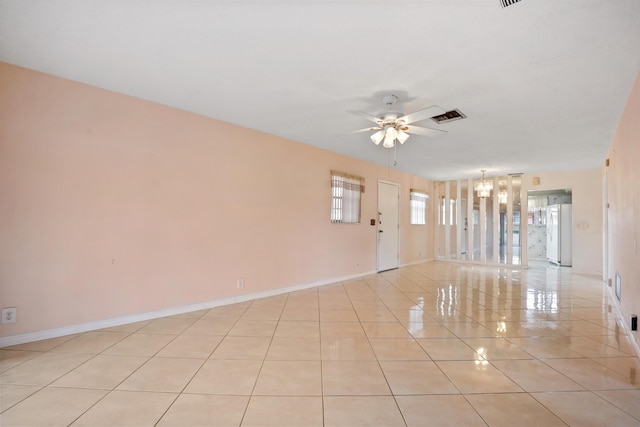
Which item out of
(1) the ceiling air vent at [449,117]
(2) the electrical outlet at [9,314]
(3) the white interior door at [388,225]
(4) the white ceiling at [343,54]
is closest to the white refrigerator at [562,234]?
(3) the white interior door at [388,225]

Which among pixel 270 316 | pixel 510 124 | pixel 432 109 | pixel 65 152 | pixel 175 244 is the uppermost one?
pixel 510 124

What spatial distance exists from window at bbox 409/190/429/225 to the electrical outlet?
24.0 feet

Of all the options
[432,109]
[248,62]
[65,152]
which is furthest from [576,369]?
[65,152]

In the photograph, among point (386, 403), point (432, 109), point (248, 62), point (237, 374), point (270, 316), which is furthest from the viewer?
point (270, 316)

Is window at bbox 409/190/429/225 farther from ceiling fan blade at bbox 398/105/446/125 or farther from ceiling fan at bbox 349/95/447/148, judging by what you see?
ceiling fan blade at bbox 398/105/446/125

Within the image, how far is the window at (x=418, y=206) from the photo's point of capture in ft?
25.0

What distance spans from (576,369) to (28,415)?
3681mm

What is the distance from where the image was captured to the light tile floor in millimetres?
1640

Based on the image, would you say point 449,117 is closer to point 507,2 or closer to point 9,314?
point 507,2

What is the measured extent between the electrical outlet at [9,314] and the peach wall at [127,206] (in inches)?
1.4

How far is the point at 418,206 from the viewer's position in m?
7.91

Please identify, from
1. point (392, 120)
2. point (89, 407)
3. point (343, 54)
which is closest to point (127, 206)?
point (89, 407)

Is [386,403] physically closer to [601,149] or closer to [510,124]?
[510,124]

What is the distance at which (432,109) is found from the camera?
8.61 feet
